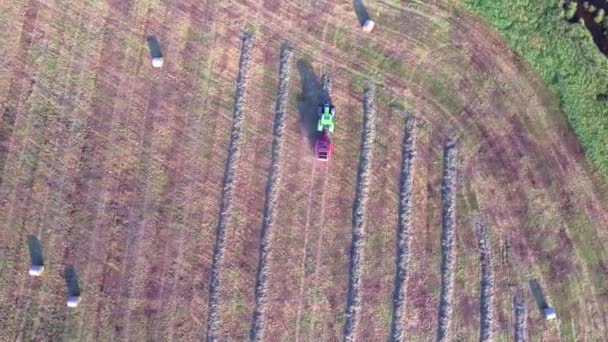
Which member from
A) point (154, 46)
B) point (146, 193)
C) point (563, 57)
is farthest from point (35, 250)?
point (563, 57)

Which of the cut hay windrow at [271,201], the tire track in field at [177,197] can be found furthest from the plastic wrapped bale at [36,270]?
the cut hay windrow at [271,201]

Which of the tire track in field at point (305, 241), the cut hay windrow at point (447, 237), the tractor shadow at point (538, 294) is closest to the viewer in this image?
the tire track in field at point (305, 241)

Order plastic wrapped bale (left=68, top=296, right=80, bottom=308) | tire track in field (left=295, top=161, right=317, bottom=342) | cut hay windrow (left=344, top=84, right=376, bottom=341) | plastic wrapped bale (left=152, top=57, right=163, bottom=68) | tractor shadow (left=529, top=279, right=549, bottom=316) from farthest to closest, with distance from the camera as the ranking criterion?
tractor shadow (left=529, top=279, right=549, bottom=316) → plastic wrapped bale (left=152, top=57, right=163, bottom=68) → cut hay windrow (left=344, top=84, right=376, bottom=341) → tire track in field (left=295, top=161, right=317, bottom=342) → plastic wrapped bale (left=68, top=296, right=80, bottom=308)

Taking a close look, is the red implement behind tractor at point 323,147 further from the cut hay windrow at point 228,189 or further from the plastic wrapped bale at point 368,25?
the plastic wrapped bale at point 368,25

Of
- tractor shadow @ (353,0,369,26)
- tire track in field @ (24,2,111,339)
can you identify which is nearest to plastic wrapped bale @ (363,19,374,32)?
tractor shadow @ (353,0,369,26)

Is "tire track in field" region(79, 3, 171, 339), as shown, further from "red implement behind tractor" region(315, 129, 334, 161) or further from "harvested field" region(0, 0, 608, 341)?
"red implement behind tractor" region(315, 129, 334, 161)

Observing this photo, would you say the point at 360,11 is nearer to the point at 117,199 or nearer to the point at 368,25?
the point at 368,25
